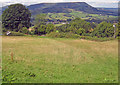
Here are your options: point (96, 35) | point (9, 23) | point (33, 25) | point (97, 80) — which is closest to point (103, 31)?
point (96, 35)

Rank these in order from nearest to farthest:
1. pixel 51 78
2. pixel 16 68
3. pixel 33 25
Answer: pixel 51 78
pixel 16 68
pixel 33 25

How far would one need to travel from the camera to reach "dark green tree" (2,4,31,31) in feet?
118

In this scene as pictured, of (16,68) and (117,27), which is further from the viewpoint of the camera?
(117,27)

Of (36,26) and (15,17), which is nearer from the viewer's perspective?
(15,17)

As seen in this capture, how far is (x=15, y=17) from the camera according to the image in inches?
1432

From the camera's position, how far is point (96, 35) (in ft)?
111

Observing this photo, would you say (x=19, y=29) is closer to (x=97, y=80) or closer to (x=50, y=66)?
(x=50, y=66)

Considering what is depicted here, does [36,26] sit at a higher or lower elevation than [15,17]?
lower

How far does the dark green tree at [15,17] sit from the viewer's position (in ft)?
118

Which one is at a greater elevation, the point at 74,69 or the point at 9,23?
the point at 9,23

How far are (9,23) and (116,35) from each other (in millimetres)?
26594

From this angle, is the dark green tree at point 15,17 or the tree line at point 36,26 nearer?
the tree line at point 36,26

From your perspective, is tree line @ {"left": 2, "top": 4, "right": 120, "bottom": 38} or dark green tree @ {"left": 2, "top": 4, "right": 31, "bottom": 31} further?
dark green tree @ {"left": 2, "top": 4, "right": 31, "bottom": 31}

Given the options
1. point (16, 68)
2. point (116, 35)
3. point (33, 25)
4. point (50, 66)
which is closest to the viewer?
point (16, 68)
